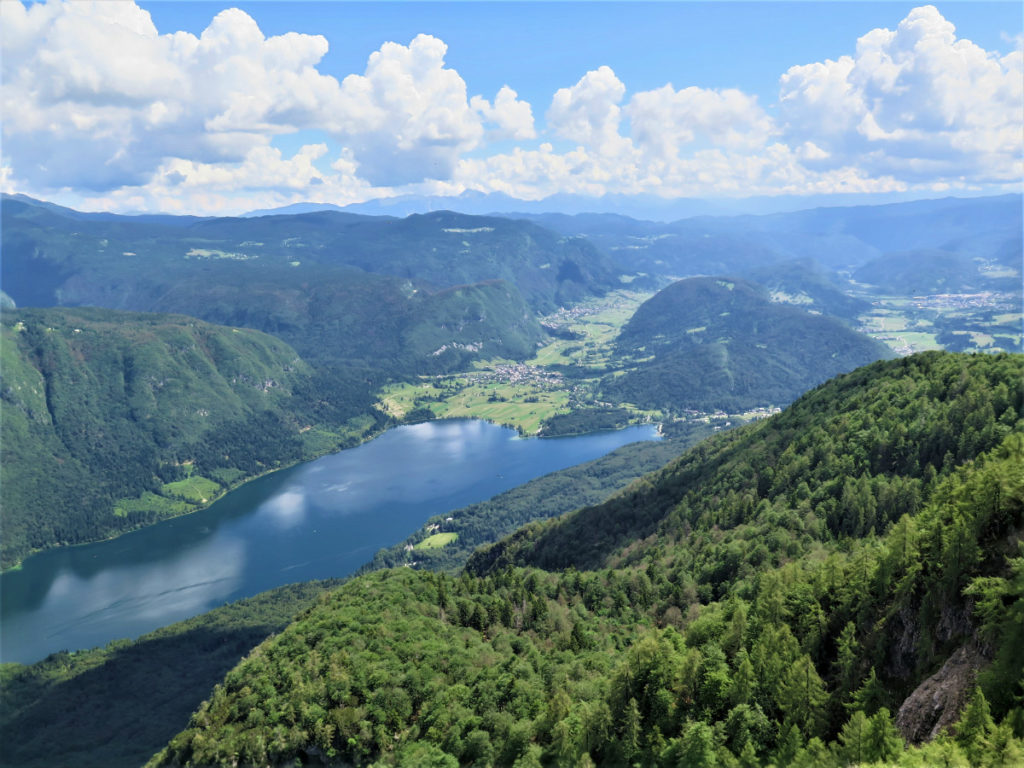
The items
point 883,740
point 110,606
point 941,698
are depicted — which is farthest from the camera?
point 110,606

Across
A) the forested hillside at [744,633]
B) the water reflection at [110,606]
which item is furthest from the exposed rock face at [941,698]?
the water reflection at [110,606]

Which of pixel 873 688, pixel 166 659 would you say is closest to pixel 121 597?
pixel 166 659

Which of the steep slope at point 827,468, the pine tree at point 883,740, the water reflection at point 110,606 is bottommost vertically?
the water reflection at point 110,606

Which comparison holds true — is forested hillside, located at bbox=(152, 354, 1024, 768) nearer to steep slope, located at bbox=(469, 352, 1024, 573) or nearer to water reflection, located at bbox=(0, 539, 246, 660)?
steep slope, located at bbox=(469, 352, 1024, 573)

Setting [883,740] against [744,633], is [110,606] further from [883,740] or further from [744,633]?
[883,740]

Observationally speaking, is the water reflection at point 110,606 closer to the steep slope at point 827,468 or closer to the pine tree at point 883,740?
the steep slope at point 827,468

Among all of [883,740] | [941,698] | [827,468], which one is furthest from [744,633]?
[827,468]
